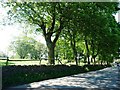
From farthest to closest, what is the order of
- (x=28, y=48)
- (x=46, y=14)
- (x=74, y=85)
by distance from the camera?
1. (x=28, y=48)
2. (x=46, y=14)
3. (x=74, y=85)

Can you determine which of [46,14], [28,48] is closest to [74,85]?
[46,14]

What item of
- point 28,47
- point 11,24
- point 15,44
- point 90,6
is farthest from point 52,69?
point 15,44

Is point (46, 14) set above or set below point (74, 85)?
above

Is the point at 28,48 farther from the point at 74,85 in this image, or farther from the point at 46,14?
the point at 74,85

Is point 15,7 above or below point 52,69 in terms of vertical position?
above

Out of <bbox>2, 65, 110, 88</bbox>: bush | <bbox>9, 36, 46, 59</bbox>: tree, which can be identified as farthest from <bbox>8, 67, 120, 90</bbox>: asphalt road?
<bbox>9, 36, 46, 59</bbox>: tree

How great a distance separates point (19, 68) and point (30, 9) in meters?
11.1

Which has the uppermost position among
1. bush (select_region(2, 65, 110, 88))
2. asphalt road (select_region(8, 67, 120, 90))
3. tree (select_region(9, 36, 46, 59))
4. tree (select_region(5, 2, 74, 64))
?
tree (select_region(9, 36, 46, 59))

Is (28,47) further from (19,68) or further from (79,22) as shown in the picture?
(19,68)

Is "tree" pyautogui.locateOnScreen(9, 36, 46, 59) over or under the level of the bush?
over

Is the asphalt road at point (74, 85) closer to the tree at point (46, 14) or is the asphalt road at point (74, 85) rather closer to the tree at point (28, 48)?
the tree at point (46, 14)

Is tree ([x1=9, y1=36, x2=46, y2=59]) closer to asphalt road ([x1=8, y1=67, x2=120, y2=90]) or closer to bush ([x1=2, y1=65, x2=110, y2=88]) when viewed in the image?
bush ([x1=2, y1=65, x2=110, y2=88])

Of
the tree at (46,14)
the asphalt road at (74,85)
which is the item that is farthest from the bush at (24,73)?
the tree at (46,14)

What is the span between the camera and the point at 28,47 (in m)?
115
